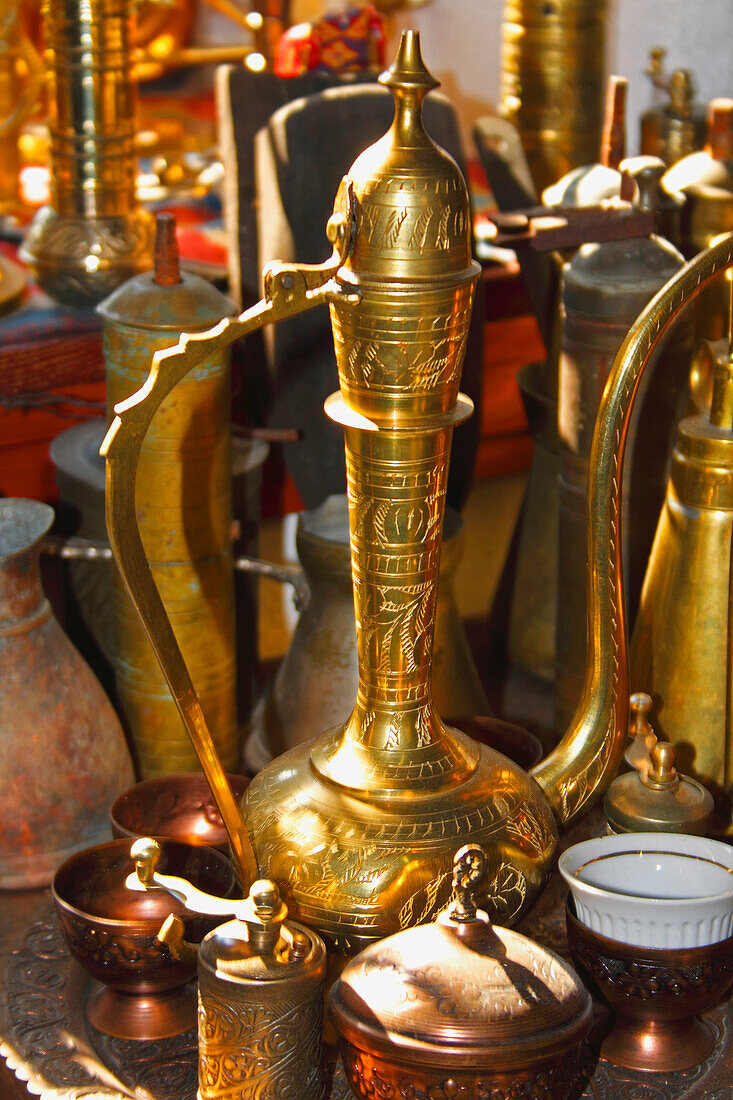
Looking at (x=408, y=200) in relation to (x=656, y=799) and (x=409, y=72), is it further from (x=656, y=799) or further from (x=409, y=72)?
(x=656, y=799)

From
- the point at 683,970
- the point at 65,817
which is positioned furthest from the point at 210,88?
the point at 683,970

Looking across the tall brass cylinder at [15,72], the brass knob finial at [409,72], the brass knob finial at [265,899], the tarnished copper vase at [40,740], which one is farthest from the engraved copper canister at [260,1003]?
the tall brass cylinder at [15,72]

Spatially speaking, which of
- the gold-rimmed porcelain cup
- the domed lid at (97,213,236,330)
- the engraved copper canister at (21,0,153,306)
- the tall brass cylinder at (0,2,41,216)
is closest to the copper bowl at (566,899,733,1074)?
the gold-rimmed porcelain cup

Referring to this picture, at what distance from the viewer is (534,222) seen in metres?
0.96

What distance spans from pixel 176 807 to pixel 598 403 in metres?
0.36

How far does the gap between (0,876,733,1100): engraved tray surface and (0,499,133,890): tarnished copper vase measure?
0.06 meters

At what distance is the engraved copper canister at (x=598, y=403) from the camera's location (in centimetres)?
90

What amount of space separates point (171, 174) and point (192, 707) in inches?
53.0

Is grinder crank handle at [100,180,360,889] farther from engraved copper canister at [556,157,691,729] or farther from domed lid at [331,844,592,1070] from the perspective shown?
engraved copper canister at [556,157,691,729]

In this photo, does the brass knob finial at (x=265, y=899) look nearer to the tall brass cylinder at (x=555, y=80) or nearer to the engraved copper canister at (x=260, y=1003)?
the engraved copper canister at (x=260, y=1003)

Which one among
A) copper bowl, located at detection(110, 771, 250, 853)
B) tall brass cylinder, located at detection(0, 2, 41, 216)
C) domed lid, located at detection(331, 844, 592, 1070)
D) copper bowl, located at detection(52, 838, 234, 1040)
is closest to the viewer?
domed lid, located at detection(331, 844, 592, 1070)

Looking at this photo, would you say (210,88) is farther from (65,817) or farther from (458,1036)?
(458,1036)

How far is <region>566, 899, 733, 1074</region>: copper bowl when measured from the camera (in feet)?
2.10

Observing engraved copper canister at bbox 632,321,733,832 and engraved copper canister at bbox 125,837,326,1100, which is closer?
engraved copper canister at bbox 125,837,326,1100
